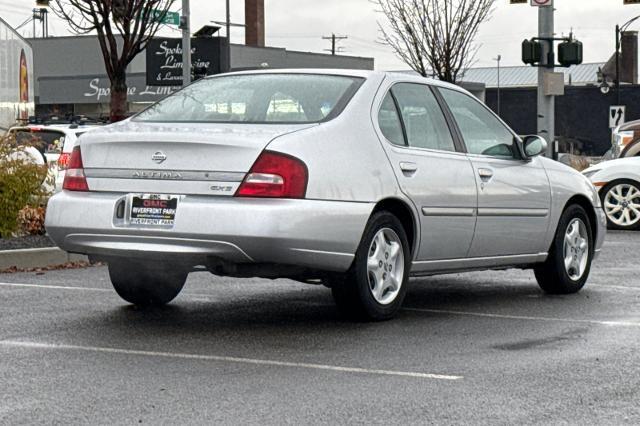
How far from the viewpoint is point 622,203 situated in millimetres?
17594

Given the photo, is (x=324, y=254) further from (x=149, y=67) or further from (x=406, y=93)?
(x=149, y=67)

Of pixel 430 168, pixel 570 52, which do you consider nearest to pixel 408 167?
pixel 430 168

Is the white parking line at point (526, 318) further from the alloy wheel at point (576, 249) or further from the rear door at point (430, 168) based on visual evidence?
the alloy wheel at point (576, 249)

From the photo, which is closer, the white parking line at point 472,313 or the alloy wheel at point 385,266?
the alloy wheel at point 385,266

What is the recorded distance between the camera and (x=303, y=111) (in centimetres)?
840

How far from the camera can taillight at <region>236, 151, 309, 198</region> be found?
769cm

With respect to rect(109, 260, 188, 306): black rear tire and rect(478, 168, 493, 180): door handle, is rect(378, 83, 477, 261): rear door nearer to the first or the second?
rect(478, 168, 493, 180): door handle

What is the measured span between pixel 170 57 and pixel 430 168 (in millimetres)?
25143

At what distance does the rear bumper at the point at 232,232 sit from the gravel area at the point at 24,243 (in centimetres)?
463

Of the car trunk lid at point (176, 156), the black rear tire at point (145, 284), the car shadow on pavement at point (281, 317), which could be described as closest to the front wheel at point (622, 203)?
the car shadow on pavement at point (281, 317)

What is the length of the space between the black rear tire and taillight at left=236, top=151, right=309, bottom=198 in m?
1.35

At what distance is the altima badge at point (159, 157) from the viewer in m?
7.96

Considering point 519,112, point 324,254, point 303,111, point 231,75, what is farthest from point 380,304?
point 519,112

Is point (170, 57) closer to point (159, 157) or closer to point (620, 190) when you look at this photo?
point (620, 190)
